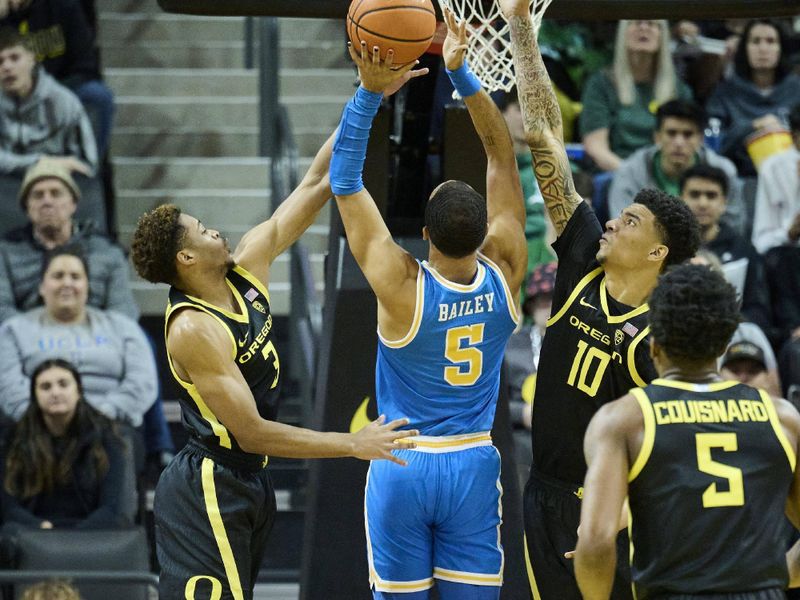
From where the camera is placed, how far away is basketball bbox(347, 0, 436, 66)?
4973mm

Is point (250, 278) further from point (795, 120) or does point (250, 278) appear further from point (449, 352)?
point (795, 120)

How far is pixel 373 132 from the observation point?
6176mm

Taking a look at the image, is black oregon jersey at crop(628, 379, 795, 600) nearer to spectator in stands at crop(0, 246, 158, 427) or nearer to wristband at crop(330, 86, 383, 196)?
wristband at crop(330, 86, 383, 196)

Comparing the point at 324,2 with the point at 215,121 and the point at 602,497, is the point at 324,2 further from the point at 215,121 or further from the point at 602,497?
the point at 215,121

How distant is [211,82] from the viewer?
11.2 metres

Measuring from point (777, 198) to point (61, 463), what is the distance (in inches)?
191

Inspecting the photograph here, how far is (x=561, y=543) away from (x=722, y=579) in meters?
1.37

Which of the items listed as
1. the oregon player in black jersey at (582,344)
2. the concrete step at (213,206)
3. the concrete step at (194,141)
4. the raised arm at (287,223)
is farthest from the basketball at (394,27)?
the concrete step at (194,141)

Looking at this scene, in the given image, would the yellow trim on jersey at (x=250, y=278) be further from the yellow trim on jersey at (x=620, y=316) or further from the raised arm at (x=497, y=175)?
the yellow trim on jersey at (x=620, y=316)

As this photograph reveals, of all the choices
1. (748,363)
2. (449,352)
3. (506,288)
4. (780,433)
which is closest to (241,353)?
(449,352)

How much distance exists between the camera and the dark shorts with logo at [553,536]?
5191 mm

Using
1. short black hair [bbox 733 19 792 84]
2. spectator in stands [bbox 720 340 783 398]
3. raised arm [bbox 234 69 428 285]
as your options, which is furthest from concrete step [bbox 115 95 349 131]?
raised arm [bbox 234 69 428 285]

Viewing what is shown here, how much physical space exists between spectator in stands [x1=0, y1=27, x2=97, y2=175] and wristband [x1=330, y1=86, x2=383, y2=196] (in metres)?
Result: 4.62

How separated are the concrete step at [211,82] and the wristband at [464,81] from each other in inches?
228
